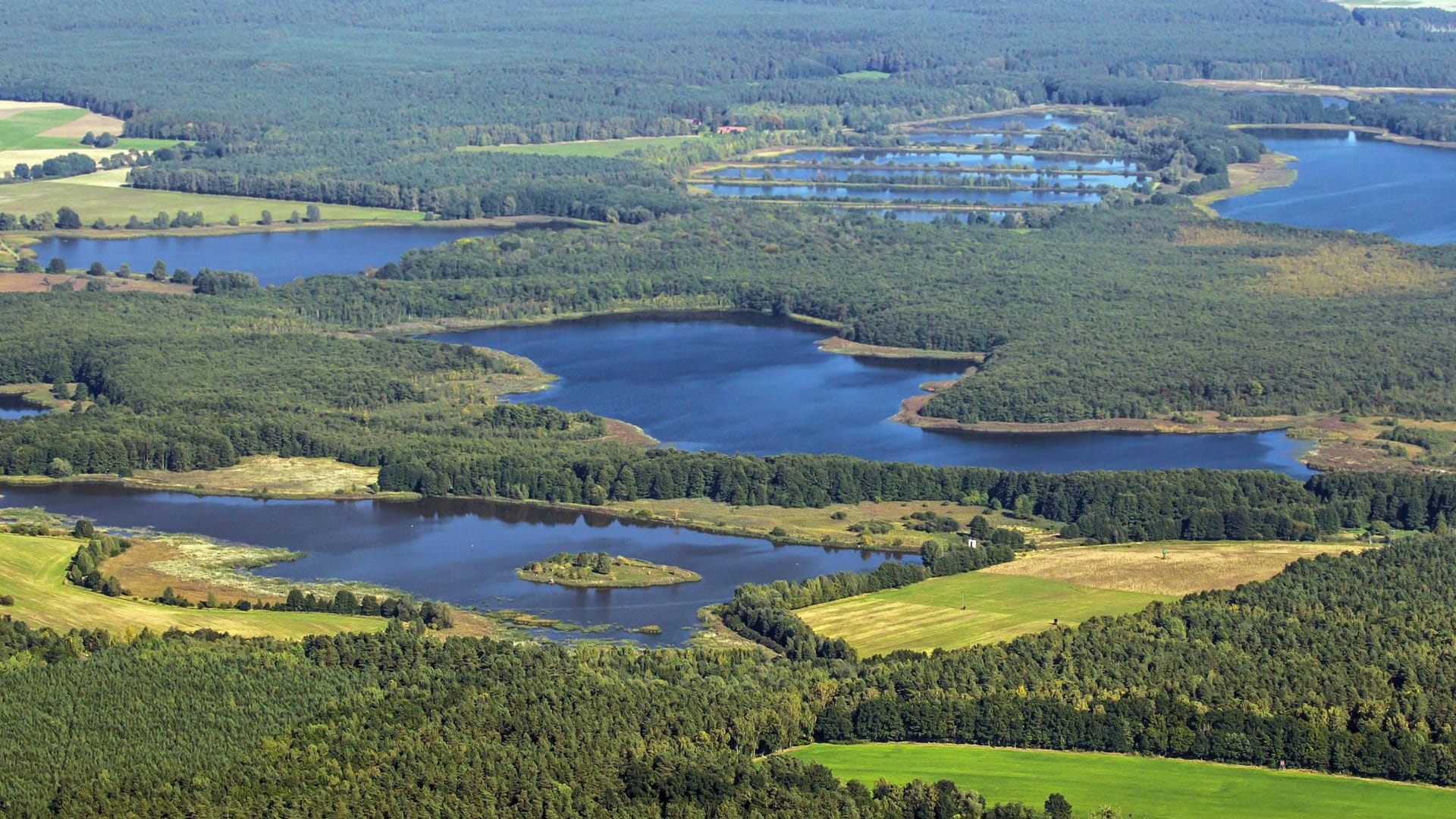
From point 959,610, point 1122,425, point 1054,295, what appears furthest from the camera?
point 1054,295

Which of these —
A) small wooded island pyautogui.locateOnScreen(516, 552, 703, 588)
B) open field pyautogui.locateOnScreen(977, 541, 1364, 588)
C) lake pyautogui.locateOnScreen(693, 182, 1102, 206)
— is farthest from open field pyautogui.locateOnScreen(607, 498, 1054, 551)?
lake pyautogui.locateOnScreen(693, 182, 1102, 206)

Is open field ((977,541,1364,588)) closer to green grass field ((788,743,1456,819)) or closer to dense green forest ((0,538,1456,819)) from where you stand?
dense green forest ((0,538,1456,819))

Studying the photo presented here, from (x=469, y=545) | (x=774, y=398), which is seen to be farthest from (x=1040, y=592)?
(x=774, y=398)

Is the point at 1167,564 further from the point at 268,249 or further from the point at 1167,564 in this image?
the point at 268,249

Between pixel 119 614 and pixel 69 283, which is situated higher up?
pixel 119 614

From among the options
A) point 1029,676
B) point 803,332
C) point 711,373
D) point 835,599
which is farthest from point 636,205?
point 1029,676
